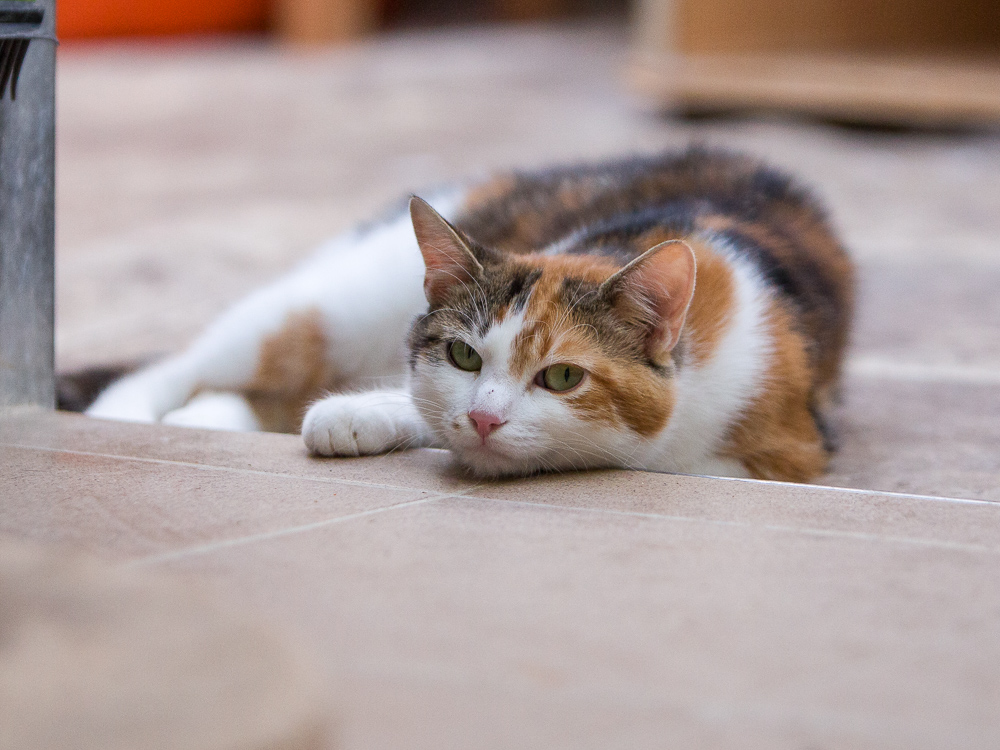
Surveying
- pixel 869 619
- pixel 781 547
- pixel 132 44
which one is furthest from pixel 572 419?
pixel 132 44

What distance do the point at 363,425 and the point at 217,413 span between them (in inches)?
25.3

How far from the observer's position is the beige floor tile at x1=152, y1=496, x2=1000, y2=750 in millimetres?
1051

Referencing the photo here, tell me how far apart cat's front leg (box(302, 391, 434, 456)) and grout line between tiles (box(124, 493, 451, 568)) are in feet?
1.01

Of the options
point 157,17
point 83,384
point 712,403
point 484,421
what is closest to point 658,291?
point 712,403

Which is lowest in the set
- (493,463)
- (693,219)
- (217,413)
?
(217,413)

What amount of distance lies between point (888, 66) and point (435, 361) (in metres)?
5.24

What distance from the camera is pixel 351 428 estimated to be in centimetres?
191

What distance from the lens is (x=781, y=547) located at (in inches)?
57.9

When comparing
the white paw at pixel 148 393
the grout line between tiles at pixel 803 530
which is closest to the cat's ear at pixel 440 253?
the grout line between tiles at pixel 803 530

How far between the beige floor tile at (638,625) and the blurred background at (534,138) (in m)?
0.74

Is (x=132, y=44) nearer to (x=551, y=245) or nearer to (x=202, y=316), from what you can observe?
(x=202, y=316)

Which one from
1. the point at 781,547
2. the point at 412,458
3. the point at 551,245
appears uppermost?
the point at 551,245

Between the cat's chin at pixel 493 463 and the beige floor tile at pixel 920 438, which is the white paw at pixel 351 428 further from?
the beige floor tile at pixel 920 438

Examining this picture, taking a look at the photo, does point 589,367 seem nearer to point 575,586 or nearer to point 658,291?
point 658,291
